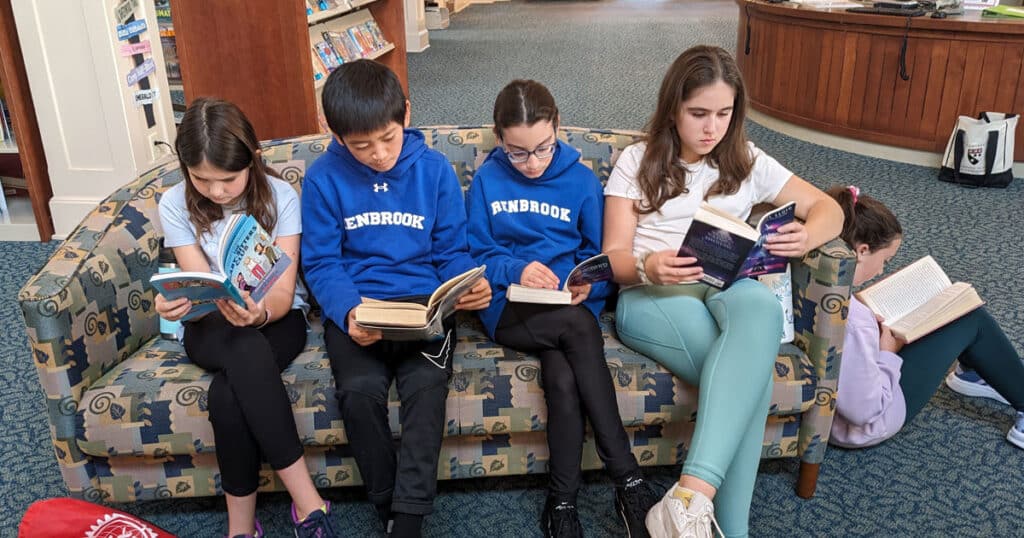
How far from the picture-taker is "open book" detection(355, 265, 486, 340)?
5.53 feet

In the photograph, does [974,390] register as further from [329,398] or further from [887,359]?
[329,398]

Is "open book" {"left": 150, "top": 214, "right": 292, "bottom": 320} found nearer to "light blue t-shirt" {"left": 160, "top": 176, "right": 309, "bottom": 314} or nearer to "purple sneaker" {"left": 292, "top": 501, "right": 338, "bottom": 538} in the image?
"light blue t-shirt" {"left": 160, "top": 176, "right": 309, "bottom": 314}

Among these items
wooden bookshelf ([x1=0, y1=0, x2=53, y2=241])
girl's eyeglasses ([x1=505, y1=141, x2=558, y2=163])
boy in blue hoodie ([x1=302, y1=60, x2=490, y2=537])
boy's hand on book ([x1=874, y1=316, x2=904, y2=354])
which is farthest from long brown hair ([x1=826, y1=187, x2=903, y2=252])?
wooden bookshelf ([x1=0, y1=0, x2=53, y2=241])

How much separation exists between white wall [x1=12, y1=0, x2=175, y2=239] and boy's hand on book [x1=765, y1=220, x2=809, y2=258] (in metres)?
2.80

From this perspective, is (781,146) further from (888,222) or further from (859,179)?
(888,222)

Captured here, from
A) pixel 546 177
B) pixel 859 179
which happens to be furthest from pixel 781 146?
pixel 546 177

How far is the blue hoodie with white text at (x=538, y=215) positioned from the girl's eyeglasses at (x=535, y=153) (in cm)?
10

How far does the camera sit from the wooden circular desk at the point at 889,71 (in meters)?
4.52

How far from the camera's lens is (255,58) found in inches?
157

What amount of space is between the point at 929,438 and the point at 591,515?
1039 mm

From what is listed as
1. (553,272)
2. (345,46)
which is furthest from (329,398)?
(345,46)

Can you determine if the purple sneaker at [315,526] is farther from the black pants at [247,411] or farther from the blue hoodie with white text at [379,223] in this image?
the blue hoodie with white text at [379,223]

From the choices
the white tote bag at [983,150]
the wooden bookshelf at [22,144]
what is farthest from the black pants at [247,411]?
the white tote bag at [983,150]

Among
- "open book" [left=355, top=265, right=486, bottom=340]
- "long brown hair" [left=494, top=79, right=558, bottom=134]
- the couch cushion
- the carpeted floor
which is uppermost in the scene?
"long brown hair" [left=494, top=79, right=558, bottom=134]
